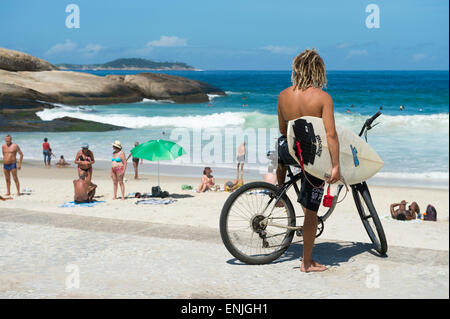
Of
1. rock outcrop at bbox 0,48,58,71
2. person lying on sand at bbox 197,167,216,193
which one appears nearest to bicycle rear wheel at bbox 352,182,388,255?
person lying on sand at bbox 197,167,216,193

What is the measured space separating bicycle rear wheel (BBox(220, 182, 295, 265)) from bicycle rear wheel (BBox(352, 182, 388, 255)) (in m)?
0.67

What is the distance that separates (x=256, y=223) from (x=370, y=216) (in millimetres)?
1122

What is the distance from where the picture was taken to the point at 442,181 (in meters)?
18.8

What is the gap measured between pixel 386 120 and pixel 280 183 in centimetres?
3627

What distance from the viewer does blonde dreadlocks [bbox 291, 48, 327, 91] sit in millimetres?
4543

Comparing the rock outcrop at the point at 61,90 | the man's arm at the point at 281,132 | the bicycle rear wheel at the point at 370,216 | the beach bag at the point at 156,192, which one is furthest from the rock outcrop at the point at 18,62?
the bicycle rear wheel at the point at 370,216

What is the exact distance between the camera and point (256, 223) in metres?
4.91

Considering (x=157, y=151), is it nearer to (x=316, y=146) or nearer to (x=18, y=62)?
(x=316, y=146)

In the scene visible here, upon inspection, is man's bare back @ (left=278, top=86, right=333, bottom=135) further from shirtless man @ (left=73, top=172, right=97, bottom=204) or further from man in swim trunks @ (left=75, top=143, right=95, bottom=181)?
man in swim trunks @ (left=75, top=143, right=95, bottom=181)

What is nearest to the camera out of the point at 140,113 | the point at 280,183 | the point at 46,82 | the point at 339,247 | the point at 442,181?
the point at 280,183

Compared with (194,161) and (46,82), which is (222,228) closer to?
(194,161)

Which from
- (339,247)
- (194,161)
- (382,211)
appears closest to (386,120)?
(194,161)

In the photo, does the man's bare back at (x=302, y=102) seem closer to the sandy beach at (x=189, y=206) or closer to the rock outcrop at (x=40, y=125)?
the sandy beach at (x=189, y=206)

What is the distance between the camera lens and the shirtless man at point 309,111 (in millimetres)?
4469
